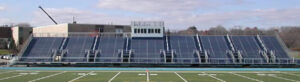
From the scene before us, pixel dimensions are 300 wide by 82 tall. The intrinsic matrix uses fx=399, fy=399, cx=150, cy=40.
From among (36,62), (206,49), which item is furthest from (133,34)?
(36,62)

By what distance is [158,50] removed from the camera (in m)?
44.7

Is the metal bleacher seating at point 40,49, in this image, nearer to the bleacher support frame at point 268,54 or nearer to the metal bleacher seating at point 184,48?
the metal bleacher seating at point 184,48

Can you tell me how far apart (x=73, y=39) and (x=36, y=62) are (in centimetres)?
747

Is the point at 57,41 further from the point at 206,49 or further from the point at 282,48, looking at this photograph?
the point at 282,48

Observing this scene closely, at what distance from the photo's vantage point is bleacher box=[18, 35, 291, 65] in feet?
138

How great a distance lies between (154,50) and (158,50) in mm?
449

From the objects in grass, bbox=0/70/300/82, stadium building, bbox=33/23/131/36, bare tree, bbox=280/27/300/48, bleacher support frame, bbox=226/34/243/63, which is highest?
stadium building, bbox=33/23/131/36

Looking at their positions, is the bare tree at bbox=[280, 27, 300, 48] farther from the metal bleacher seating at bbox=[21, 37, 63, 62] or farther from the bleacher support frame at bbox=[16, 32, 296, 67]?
the metal bleacher seating at bbox=[21, 37, 63, 62]

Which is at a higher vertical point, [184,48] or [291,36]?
[291,36]

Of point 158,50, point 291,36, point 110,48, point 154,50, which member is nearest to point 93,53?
point 110,48

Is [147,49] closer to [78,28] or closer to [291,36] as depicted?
[78,28]

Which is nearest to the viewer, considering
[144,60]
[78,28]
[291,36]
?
[144,60]

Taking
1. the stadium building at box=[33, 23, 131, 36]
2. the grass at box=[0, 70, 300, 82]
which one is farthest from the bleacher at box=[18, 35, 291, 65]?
the stadium building at box=[33, 23, 131, 36]

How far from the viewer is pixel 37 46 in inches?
1799
